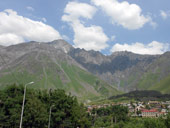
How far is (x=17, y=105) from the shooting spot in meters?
49.2

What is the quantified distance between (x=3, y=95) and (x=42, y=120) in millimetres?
12109

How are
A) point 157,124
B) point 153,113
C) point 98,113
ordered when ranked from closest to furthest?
point 157,124 → point 98,113 → point 153,113

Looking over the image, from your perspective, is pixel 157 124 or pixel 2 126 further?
pixel 157 124

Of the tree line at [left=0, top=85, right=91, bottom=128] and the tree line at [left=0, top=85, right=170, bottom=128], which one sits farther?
the tree line at [left=0, top=85, right=170, bottom=128]

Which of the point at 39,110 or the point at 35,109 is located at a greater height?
the point at 35,109

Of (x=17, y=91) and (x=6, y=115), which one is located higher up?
(x=17, y=91)

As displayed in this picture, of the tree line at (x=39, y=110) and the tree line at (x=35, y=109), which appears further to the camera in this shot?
the tree line at (x=39, y=110)

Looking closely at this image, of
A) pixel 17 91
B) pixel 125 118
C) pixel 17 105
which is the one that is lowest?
pixel 125 118

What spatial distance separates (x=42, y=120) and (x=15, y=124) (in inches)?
264

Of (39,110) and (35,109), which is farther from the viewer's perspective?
(39,110)

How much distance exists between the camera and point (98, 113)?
511 feet

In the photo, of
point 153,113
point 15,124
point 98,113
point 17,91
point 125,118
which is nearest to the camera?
point 15,124

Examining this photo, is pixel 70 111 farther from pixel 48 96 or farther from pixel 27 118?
pixel 27 118

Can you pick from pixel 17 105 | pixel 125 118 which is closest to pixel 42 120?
pixel 17 105
